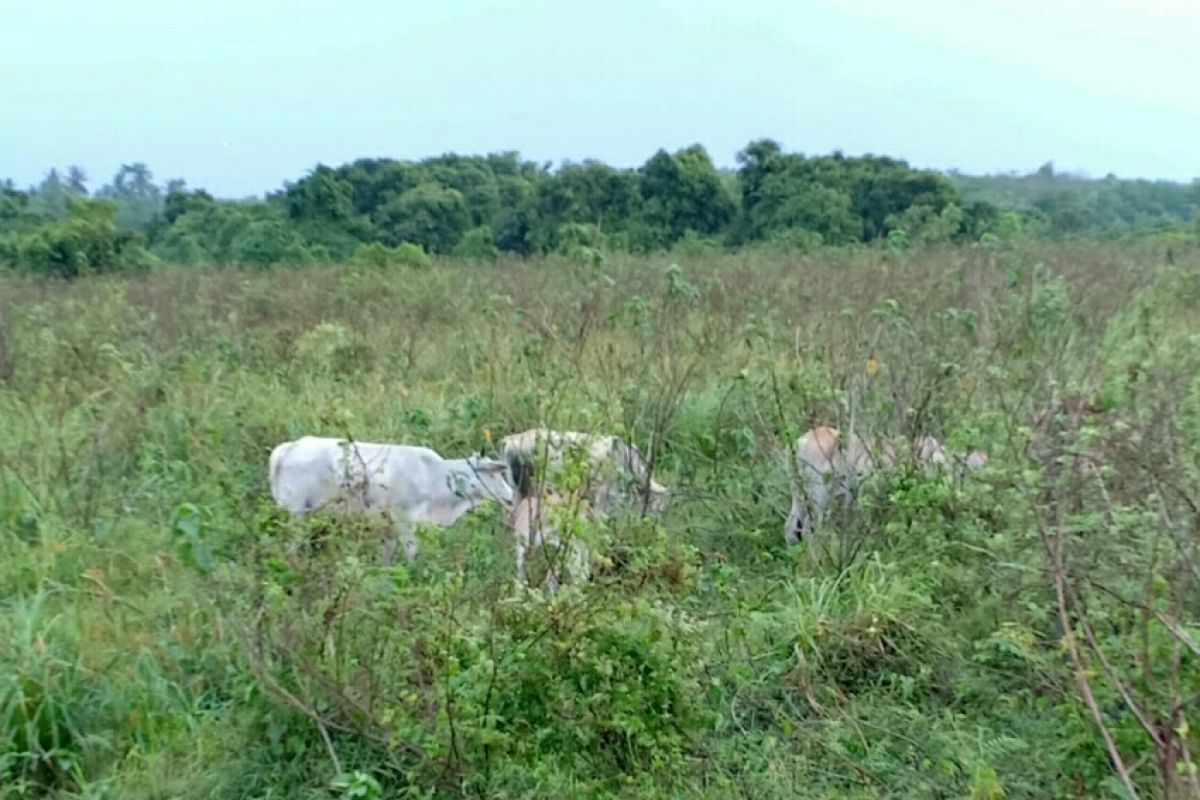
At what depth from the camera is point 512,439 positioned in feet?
11.8

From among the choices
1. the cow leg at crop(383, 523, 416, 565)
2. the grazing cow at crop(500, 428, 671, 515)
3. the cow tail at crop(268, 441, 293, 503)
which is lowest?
the cow leg at crop(383, 523, 416, 565)

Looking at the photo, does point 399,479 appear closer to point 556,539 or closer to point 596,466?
point 596,466

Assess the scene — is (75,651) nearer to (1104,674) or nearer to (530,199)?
(1104,674)

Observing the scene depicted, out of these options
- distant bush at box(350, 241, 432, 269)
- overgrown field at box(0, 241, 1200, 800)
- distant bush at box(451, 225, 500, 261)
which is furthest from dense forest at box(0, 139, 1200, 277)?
overgrown field at box(0, 241, 1200, 800)

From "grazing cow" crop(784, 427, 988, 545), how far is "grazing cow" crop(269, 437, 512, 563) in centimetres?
97

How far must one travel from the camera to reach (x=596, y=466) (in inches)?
115

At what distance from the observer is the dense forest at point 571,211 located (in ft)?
37.3

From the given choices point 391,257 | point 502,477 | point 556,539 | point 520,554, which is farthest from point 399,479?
point 391,257

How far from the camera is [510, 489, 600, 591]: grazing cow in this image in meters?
2.43

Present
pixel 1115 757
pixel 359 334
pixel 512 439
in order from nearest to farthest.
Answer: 1. pixel 1115 757
2. pixel 512 439
3. pixel 359 334

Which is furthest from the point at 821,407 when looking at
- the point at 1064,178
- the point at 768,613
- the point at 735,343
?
the point at 1064,178

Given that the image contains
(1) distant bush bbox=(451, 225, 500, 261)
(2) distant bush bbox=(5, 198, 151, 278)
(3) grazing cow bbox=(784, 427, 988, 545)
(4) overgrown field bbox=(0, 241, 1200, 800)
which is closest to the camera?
(4) overgrown field bbox=(0, 241, 1200, 800)

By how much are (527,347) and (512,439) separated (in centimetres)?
112

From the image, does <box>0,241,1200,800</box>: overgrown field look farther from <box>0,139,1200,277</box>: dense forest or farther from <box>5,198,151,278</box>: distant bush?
<box>0,139,1200,277</box>: dense forest
